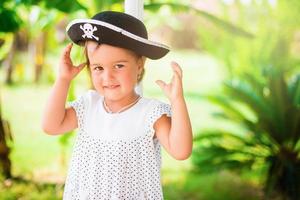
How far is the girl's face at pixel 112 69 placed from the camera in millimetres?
1950

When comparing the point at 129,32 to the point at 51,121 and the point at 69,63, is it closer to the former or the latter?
the point at 69,63

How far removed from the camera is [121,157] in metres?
2.00

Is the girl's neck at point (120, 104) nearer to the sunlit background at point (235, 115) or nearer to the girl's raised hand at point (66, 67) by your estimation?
the girl's raised hand at point (66, 67)

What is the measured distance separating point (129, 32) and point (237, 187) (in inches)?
101

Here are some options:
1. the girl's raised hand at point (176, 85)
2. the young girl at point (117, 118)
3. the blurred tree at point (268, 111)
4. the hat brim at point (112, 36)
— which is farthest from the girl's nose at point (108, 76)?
the blurred tree at point (268, 111)

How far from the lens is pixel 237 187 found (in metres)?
4.21

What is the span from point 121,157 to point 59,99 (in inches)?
12.6


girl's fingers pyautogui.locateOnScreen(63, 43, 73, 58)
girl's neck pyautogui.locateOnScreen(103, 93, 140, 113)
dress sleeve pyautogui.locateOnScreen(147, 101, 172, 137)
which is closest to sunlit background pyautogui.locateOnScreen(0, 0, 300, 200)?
girl's fingers pyautogui.locateOnScreen(63, 43, 73, 58)

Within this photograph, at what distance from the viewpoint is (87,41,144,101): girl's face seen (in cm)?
195

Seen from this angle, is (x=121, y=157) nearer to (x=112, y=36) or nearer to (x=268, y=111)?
(x=112, y=36)

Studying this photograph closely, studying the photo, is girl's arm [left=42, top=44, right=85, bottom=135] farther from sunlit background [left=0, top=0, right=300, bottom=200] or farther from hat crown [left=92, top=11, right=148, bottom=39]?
sunlit background [left=0, top=0, right=300, bottom=200]

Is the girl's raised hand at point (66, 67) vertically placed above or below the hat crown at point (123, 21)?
below

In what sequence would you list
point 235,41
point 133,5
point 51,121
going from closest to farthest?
point 51,121 → point 133,5 → point 235,41

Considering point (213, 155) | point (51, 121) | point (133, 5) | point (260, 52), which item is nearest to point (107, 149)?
point (51, 121)
